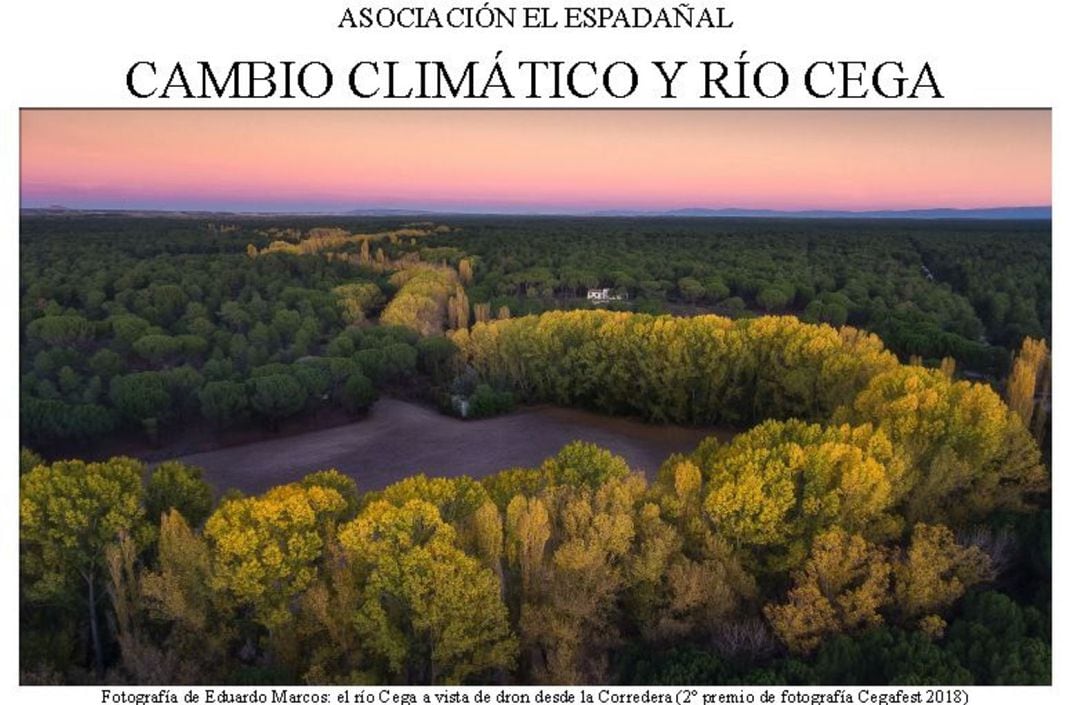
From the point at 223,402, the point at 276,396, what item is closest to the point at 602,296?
the point at 276,396

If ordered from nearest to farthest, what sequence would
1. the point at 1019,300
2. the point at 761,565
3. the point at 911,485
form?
1. the point at 761,565
2. the point at 911,485
3. the point at 1019,300

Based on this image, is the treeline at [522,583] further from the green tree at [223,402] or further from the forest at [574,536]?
the green tree at [223,402]

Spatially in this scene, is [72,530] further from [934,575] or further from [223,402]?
[934,575]
